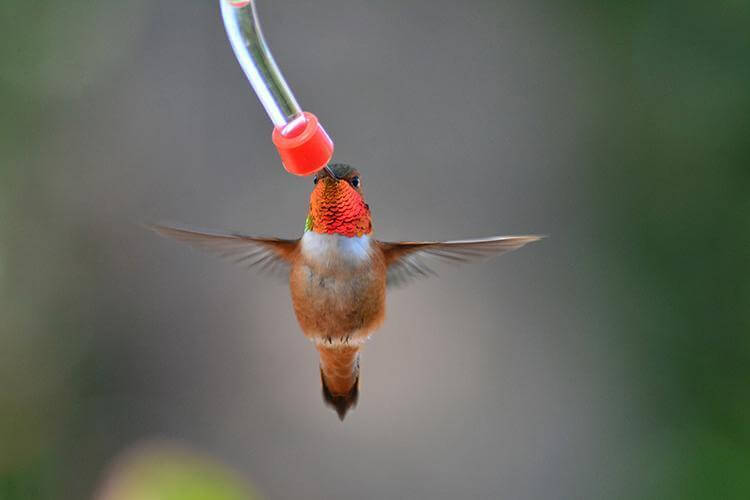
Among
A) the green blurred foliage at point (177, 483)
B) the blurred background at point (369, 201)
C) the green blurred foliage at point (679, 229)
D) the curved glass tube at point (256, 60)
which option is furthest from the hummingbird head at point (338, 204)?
the green blurred foliage at point (679, 229)

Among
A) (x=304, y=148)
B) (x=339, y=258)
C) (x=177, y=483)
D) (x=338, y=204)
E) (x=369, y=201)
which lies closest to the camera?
(x=304, y=148)

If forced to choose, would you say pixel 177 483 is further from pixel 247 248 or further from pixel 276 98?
pixel 276 98

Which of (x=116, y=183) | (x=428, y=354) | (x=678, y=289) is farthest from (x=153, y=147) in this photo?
(x=678, y=289)

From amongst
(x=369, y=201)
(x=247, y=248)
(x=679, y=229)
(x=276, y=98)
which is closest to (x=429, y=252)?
(x=247, y=248)

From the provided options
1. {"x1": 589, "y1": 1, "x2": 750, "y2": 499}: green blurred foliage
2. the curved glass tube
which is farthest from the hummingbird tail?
{"x1": 589, "y1": 1, "x2": 750, "y2": 499}: green blurred foliage

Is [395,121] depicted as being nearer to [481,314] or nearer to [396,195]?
[396,195]
